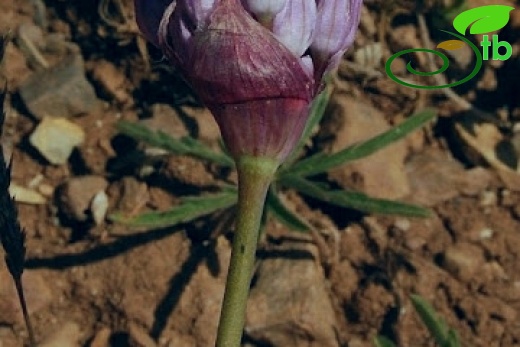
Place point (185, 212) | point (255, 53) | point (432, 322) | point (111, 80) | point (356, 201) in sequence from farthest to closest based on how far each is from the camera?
point (111, 80)
point (356, 201)
point (185, 212)
point (432, 322)
point (255, 53)

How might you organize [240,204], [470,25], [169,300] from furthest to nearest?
[470,25] → [169,300] → [240,204]

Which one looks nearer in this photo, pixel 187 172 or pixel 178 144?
pixel 178 144

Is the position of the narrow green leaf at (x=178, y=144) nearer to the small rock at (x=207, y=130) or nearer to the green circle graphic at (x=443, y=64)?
the small rock at (x=207, y=130)

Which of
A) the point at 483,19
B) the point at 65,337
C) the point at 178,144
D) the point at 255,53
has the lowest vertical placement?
the point at 65,337

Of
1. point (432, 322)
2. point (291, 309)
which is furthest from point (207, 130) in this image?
point (432, 322)

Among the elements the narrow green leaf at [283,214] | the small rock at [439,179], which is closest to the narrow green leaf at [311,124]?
the narrow green leaf at [283,214]

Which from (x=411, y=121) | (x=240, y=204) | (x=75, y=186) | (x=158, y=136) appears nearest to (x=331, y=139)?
(x=411, y=121)

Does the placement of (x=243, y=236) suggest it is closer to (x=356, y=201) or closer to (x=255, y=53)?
(x=255, y=53)

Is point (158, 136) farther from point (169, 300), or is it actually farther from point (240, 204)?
point (240, 204)
